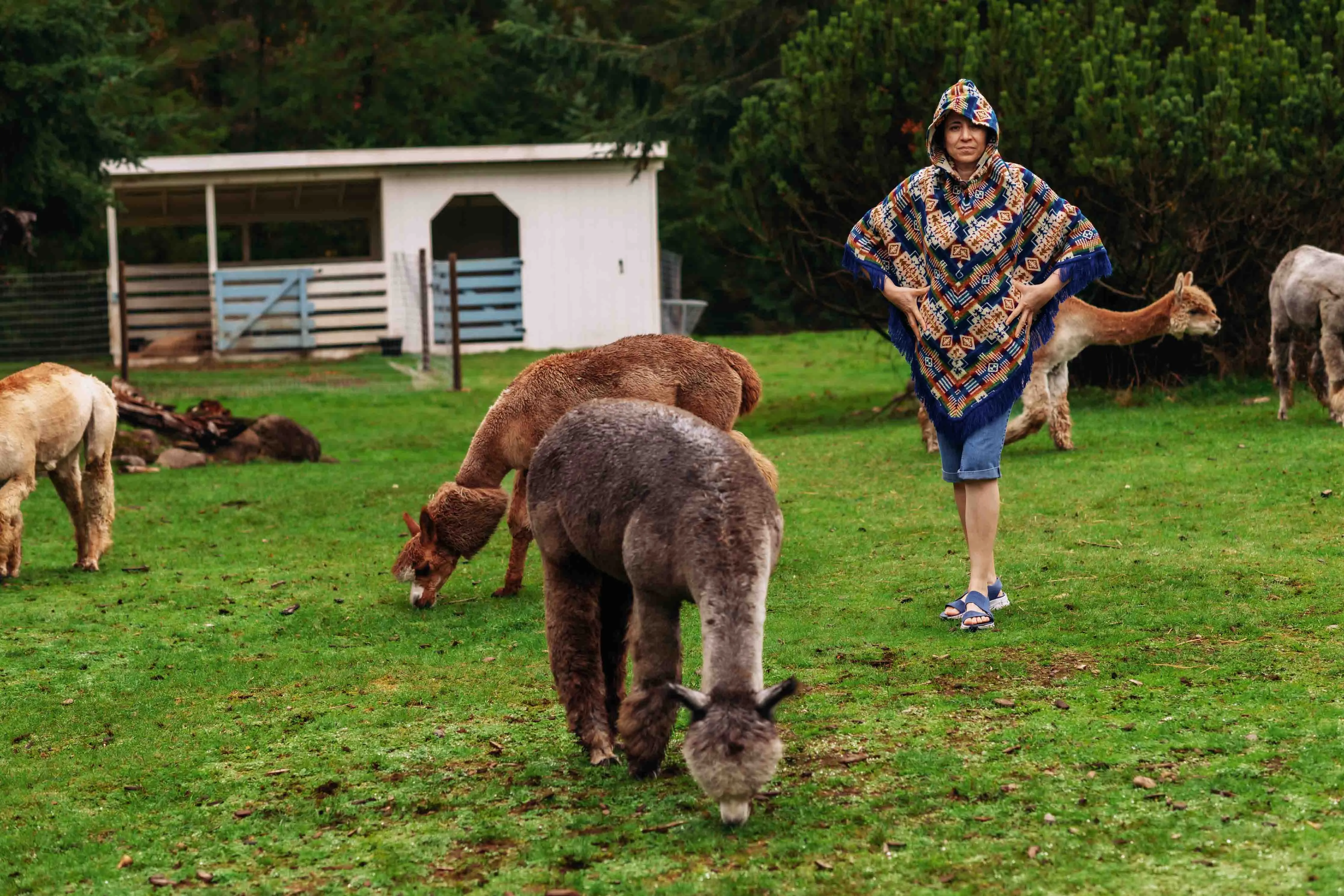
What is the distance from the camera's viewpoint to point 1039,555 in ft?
28.1

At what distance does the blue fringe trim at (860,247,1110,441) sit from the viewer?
6805mm

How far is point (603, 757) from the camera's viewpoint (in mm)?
5160

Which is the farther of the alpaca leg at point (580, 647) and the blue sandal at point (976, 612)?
the blue sandal at point (976, 612)

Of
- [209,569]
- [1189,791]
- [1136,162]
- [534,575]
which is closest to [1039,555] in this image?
[534,575]

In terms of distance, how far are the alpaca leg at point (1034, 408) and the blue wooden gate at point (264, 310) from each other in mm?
16599

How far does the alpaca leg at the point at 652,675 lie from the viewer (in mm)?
4730

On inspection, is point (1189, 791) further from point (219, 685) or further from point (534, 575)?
point (534, 575)

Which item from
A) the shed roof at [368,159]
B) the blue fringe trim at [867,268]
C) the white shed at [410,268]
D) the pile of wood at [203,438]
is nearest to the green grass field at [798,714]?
the blue fringe trim at [867,268]

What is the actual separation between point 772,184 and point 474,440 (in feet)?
30.9

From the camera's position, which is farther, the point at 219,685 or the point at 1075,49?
the point at 1075,49

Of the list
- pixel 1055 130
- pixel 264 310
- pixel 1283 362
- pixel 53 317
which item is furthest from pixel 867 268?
pixel 53 317

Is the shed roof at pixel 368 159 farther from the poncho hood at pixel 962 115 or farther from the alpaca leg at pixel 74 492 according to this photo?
the poncho hood at pixel 962 115

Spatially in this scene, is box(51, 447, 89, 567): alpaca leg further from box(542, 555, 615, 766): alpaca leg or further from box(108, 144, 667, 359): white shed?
box(108, 144, 667, 359): white shed

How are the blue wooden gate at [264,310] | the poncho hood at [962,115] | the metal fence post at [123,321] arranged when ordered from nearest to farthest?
1. the poncho hood at [962,115]
2. the metal fence post at [123,321]
3. the blue wooden gate at [264,310]
